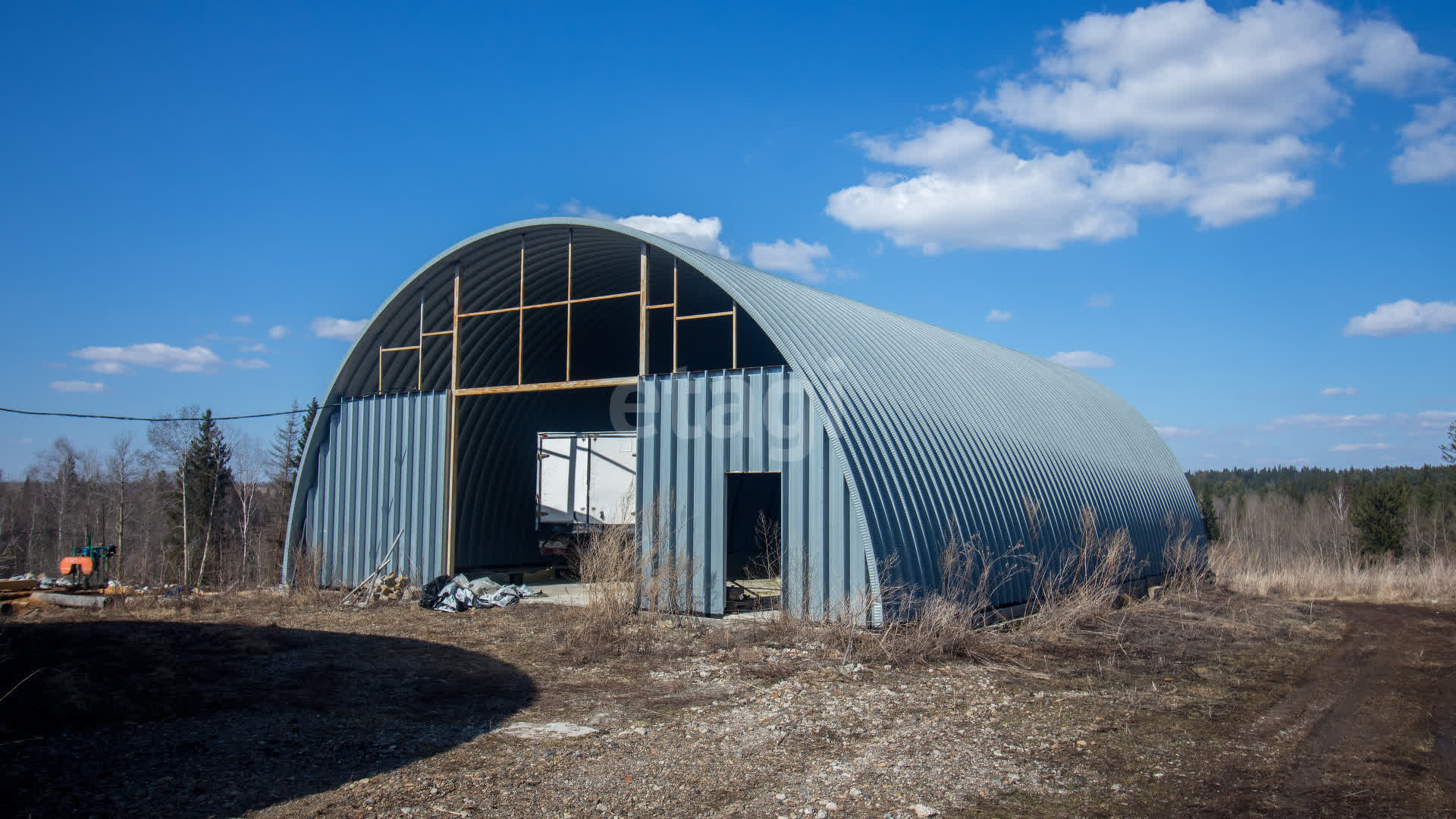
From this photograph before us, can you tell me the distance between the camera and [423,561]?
65.3 feet

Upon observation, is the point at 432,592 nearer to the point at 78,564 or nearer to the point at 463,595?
the point at 463,595

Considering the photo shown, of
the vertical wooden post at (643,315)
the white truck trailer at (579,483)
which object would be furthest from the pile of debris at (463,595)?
the vertical wooden post at (643,315)

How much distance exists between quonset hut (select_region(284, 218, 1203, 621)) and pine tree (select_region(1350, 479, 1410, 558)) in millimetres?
17575

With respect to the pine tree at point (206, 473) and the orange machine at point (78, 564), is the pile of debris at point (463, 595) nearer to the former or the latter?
the orange machine at point (78, 564)

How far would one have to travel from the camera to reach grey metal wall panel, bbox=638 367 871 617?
48.2 feet

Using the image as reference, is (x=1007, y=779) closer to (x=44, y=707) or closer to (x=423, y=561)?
(x=44, y=707)

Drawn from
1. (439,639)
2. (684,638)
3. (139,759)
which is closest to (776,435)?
(684,638)

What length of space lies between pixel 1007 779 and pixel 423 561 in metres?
14.7

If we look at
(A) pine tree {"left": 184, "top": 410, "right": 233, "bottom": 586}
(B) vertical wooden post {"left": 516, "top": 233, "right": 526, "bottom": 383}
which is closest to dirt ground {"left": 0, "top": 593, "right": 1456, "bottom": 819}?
(B) vertical wooden post {"left": 516, "top": 233, "right": 526, "bottom": 383}

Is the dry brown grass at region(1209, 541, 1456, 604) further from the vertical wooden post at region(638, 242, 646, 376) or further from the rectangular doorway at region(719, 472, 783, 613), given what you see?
the vertical wooden post at region(638, 242, 646, 376)

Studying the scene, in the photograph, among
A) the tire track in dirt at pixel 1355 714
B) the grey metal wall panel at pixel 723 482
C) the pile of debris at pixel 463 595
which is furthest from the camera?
the pile of debris at pixel 463 595

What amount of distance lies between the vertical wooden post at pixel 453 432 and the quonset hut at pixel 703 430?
0.17ft

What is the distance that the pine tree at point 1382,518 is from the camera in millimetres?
41469

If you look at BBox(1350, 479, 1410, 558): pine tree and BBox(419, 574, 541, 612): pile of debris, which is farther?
BBox(1350, 479, 1410, 558): pine tree
